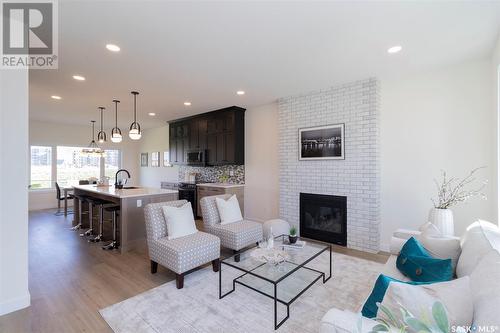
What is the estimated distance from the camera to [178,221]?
3.07 meters

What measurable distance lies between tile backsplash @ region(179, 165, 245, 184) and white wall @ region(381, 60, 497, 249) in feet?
10.6

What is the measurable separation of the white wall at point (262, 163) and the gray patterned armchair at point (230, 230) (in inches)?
66.4

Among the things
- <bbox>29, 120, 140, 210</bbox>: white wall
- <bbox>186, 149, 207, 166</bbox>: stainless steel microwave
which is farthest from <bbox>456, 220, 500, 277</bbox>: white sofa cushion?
<bbox>29, 120, 140, 210</bbox>: white wall

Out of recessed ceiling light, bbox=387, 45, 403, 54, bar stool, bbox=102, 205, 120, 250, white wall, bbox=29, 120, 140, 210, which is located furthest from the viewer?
white wall, bbox=29, 120, 140, 210

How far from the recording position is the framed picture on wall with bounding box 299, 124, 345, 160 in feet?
13.6

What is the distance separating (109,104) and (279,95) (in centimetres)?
385

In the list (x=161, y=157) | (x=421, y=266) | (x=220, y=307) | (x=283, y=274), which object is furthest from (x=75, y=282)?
(x=161, y=157)

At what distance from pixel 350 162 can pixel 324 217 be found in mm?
1116

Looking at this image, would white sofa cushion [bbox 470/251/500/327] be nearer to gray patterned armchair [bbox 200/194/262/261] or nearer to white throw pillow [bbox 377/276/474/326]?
white throw pillow [bbox 377/276/474/326]

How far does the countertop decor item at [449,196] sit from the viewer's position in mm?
2857

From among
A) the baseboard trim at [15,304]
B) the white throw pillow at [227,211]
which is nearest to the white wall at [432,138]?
the white throw pillow at [227,211]

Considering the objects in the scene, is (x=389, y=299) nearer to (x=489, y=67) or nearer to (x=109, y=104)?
(x=489, y=67)

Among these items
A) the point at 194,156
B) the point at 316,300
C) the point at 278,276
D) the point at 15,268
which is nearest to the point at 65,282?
the point at 15,268

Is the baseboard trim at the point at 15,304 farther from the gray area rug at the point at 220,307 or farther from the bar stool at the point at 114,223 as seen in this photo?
the bar stool at the point at 114,223
